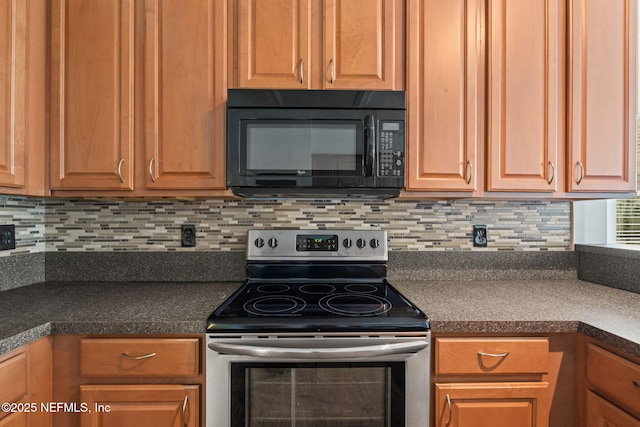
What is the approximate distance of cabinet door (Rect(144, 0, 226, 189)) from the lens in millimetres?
1413

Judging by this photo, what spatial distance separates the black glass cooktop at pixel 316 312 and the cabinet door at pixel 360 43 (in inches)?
34.8

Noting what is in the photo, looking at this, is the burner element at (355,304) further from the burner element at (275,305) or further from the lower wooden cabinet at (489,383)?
the lower wooden cabinet at (489,383)

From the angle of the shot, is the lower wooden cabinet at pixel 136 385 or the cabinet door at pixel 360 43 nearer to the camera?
the lower wooden cabinet at pixel 136 385

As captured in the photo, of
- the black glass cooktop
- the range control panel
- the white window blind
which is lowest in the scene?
the black glass cooktop

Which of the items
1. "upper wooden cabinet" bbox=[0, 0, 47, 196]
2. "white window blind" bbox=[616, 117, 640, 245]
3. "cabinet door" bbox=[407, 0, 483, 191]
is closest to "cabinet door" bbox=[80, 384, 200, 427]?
"upper wooden cabinet" bbox=[0, 0, 47, 196]

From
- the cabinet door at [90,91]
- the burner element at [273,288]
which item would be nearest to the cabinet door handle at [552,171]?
the burner element at [273,288]

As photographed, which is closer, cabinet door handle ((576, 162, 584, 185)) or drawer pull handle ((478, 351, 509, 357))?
drawer pull handle ((478, 351, 509, 357))

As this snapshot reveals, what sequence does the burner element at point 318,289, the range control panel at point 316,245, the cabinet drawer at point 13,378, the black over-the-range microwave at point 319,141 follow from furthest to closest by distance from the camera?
the range control panel at point 316,245
the burner element at point 318,289
the black over-the-range microwave at point 319,141
the cabinet drawer at point 13,378

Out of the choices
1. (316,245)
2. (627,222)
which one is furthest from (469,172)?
(627,222)

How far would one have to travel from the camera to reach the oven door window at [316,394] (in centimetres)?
111

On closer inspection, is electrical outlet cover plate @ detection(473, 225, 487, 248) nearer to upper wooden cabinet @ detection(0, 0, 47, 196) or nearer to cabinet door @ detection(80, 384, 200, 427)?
cabinet door @ detection(80, 384, 200, 427)

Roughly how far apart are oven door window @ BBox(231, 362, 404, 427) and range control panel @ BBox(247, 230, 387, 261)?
623mm

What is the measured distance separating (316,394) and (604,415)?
896mm

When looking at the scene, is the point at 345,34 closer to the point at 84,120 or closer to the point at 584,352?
the point at 84,120
